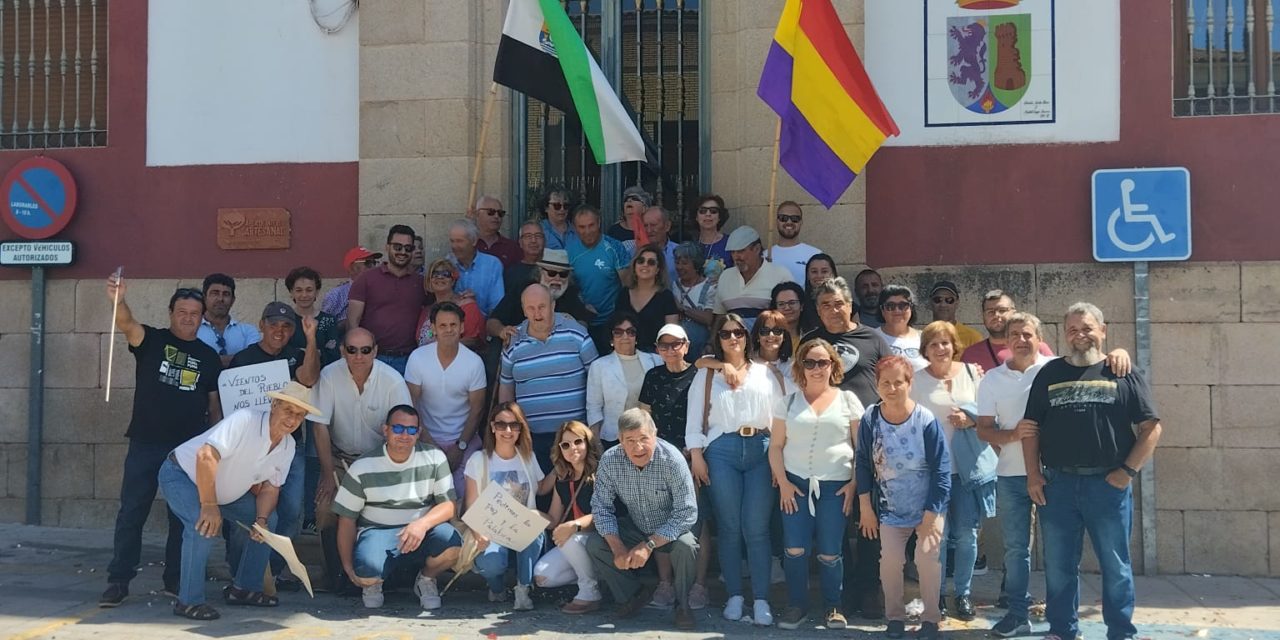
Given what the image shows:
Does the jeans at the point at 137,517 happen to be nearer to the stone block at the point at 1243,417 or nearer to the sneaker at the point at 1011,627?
the sneaker at the point at 1011,627

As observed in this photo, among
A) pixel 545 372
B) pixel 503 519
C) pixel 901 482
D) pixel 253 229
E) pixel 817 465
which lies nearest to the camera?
pixel 901 482

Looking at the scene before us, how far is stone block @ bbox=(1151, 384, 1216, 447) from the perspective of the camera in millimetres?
8602

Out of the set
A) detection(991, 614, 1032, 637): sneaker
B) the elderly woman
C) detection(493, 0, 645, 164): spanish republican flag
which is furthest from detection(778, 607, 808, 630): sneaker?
detection(493, 0, 645, 164): spanish republican flag

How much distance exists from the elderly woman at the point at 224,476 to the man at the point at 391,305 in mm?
1223

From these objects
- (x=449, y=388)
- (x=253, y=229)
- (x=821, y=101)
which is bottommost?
(x=449, y=388)

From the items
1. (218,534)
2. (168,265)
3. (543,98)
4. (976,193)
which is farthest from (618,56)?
(218,534)

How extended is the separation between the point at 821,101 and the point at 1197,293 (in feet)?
9.38

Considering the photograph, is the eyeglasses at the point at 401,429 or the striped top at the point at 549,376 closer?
the eyeglasses at the point at 401,429

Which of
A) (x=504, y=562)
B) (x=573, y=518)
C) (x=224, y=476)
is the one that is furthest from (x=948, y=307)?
(x=224, y=476)

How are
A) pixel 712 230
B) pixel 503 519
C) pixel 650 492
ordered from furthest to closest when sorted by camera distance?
pixel 712 230
pixel 503 519
pixel 650 492

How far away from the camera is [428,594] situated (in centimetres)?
740

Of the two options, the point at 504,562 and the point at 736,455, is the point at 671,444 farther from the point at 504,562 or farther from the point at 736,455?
the point at 504,562

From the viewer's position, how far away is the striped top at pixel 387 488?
24.3ft

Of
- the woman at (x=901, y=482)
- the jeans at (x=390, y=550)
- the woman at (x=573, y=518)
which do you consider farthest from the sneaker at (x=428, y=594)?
the woman at (x=901, y=482)
